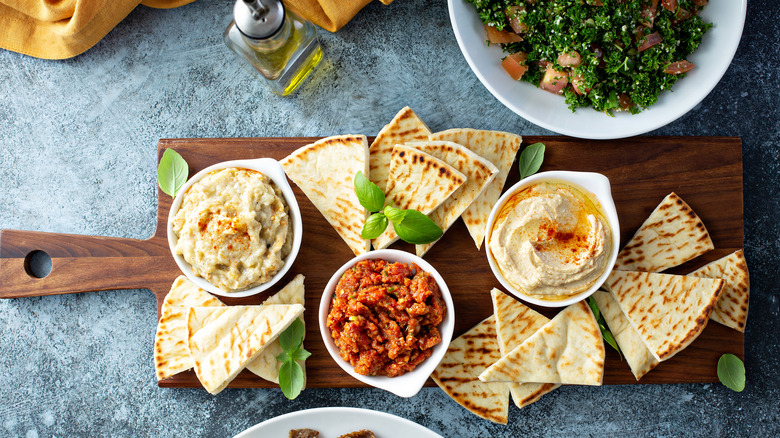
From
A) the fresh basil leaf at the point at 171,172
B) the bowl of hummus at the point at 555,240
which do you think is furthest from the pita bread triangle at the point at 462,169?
the fresh basil leaf at the point at 171,172

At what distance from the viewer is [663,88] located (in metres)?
3.30

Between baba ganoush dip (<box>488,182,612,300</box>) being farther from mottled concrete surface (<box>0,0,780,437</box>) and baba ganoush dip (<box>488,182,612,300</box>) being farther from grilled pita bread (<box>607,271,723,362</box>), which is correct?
mottled concrete surface (<box>0,0,780,437</box>)

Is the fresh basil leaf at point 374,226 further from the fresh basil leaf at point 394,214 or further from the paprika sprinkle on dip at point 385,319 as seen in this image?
the paprika sprinkle on dip at point 385,319

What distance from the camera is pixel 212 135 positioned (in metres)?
3.88

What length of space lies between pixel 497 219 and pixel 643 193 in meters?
1.05

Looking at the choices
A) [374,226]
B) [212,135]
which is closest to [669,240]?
[374,226]

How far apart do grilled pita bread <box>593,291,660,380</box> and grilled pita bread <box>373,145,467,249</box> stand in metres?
1.19

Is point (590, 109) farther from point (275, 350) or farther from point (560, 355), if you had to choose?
point (275, 350)

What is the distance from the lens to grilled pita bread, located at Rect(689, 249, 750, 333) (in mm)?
3547

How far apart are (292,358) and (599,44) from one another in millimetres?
2595

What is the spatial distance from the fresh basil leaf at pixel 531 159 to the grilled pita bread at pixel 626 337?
87 centimetres

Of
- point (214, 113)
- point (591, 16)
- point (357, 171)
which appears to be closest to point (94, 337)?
point (214, 113)

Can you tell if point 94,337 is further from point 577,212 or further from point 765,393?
point 765,393

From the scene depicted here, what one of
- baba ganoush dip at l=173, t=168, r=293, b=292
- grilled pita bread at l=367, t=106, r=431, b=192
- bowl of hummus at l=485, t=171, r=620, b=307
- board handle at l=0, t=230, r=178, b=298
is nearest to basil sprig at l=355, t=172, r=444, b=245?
grilled pita bread at l=367, t=106, r=431, b=192
